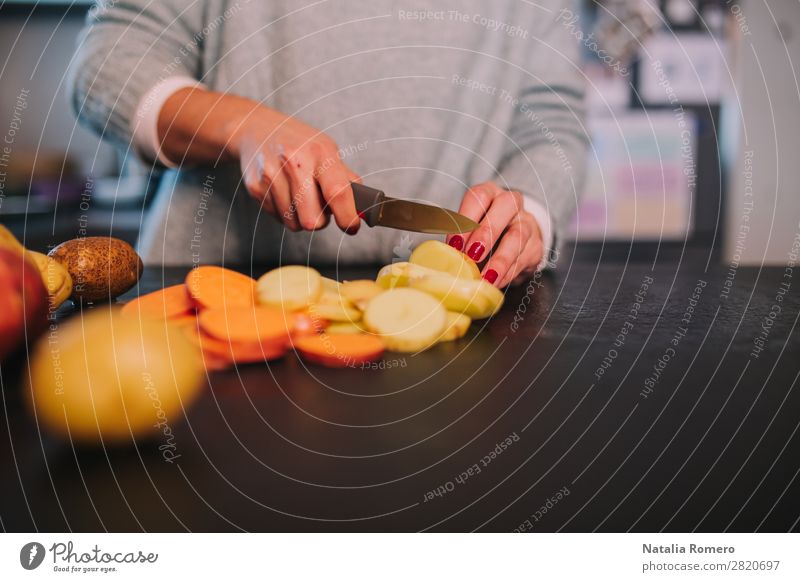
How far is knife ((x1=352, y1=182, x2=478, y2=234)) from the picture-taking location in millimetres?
591

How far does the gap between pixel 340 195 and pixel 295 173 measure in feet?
0.17

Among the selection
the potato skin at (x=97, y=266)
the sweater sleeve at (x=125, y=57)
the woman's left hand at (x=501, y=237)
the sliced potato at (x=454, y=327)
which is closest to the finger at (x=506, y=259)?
the woman's left hand at (x=501, y=237)

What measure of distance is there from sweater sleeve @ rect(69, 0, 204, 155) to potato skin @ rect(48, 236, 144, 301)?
218mm

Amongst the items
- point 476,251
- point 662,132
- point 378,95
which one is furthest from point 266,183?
point 662,132

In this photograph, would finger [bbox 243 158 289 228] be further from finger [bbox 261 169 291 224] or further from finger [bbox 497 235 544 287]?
finger [bbox 497 235 544 287]

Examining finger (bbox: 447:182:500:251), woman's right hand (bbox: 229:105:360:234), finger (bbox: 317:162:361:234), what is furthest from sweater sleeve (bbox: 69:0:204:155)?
finger (bbox: 447:182:500:251)

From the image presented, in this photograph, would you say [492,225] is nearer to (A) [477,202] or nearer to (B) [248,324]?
(A) [477,202]

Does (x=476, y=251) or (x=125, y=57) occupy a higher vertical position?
(x=125, y=57)

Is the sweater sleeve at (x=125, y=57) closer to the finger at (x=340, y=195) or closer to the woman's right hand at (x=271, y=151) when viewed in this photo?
the woman's right hand at (x=271, y=151)

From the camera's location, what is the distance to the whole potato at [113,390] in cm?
34

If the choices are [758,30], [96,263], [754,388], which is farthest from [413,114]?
[758,30]

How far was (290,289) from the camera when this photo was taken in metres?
0.50

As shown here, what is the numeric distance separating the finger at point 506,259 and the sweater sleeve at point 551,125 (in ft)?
0.58
